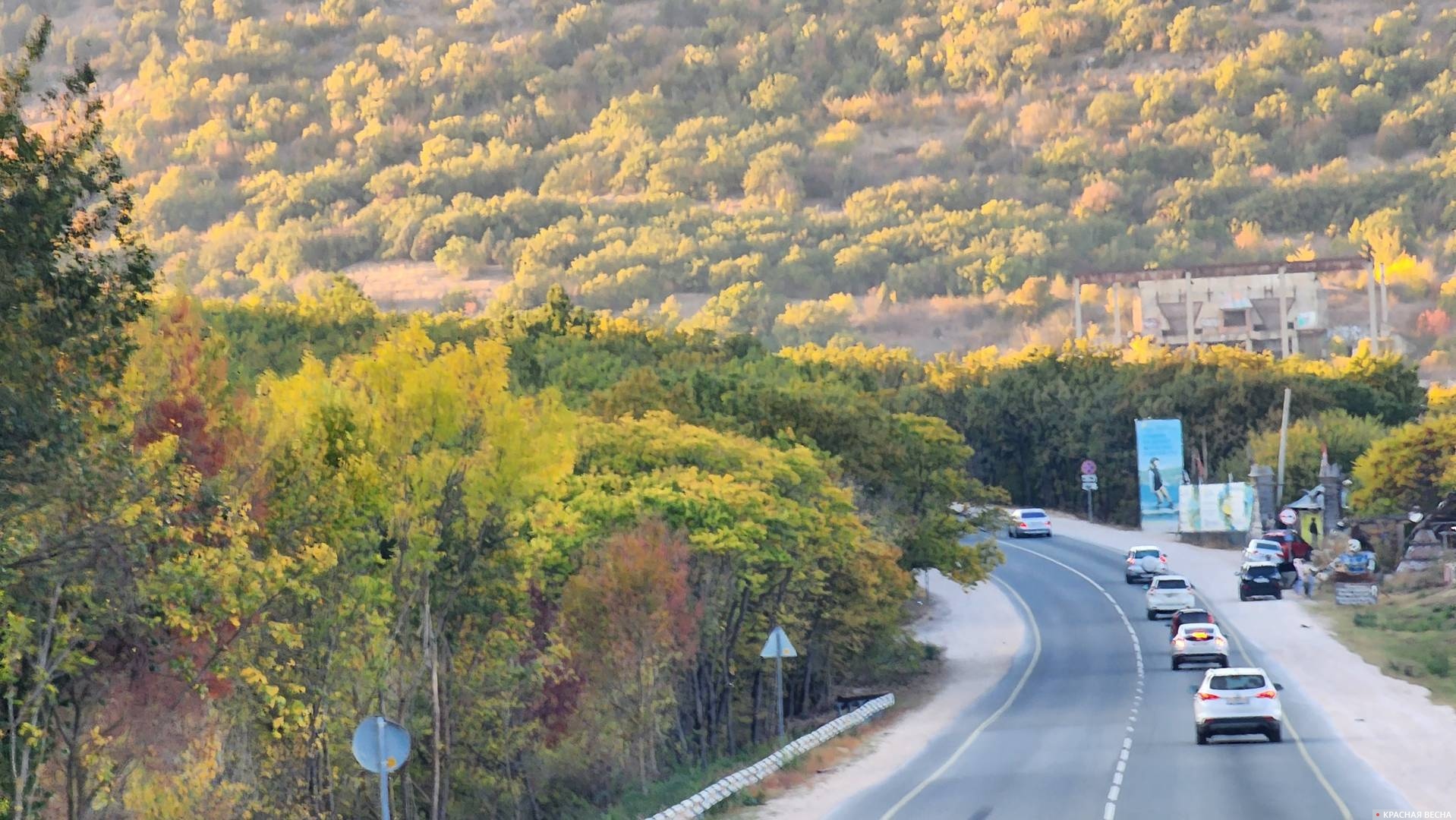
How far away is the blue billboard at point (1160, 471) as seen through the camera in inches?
3999

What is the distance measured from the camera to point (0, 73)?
67.6 feet

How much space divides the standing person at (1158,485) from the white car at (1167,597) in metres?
32.5

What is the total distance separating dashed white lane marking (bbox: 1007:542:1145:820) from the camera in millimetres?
31781

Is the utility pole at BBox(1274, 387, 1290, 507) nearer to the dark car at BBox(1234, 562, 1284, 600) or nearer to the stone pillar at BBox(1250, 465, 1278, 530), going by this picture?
the stone pillar at BBox(1250, 465, 1278, 530)

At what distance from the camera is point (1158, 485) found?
103438 millimetres

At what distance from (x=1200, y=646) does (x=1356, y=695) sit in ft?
23.8

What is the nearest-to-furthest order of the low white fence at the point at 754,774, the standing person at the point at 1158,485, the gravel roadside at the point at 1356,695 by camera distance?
the low white fence at the point at 754,774
the gravel roadside at the point at 1356,695
the standing person at the point at 1158,485

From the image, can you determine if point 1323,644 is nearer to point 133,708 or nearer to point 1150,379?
point 133,708

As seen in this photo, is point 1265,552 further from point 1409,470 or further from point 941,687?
point 941,687

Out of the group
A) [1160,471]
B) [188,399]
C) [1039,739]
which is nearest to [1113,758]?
[1039,739]

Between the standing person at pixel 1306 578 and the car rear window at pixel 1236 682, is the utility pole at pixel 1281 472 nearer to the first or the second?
the standing person at pixel 1306 578

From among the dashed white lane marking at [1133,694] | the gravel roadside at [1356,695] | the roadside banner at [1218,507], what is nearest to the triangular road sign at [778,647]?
the dashed white lane marking at [1133,694]

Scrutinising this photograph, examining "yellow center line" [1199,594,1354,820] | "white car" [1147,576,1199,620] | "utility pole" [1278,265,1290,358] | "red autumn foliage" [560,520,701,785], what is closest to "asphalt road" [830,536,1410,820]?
"yellow center line" [1199,594,1354,820]

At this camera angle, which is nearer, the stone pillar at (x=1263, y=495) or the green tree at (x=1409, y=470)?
the green tree at (x=1409, y=470)
